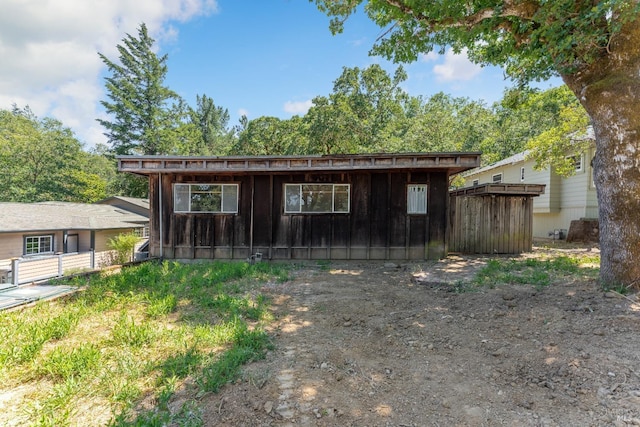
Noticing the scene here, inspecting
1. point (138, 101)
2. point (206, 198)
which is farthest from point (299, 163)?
point (138, 101)

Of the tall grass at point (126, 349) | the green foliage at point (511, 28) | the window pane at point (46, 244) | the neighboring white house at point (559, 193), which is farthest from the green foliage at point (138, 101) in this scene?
the neighboring white house at point (559, 193)

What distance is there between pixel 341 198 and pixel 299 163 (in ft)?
5.07

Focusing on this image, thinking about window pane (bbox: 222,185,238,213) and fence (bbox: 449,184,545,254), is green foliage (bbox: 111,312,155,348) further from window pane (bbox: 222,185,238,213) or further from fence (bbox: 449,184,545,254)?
fence (bbox: 449,184,545,254)

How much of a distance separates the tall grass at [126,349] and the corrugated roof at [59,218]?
10435 millimetres

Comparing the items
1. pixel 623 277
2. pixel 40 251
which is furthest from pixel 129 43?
pixel 623 277

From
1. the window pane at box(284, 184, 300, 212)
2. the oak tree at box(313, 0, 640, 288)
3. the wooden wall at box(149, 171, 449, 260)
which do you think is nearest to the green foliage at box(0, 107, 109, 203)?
the wooden wall at box(149, 171, 449, 260)

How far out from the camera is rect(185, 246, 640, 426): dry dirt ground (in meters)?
1.95

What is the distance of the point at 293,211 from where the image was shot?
26.3ft

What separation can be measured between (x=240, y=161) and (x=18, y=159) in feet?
94.8

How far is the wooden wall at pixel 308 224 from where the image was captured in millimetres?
7793

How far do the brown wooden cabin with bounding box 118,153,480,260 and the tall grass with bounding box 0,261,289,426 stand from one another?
3050 mm

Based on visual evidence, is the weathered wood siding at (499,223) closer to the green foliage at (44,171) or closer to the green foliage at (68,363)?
the green foliage at (68,363)

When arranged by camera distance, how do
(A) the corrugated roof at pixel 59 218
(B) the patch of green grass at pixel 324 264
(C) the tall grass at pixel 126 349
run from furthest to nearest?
1. (A) the corrugated roof at pixel 59 218
2. (B) the patch of green grass at pixel 324 264
3. (C) the tall grass at pixel 126 349

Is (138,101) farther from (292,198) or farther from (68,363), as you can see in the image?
(68,363)
